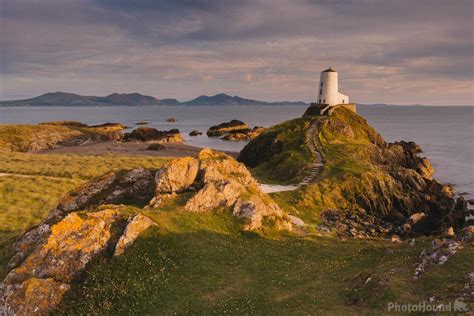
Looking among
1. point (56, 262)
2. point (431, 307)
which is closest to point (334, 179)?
point (431, 307)

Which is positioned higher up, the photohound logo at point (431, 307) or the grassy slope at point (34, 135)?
the grassy slope at point (34, 135)

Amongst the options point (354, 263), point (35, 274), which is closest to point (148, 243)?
point (35, 274)

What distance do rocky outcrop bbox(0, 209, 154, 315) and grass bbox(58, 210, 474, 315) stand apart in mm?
776

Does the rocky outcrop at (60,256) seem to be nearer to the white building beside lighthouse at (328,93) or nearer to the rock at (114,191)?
the rock at (114,191)

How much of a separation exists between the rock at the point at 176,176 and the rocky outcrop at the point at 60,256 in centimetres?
766

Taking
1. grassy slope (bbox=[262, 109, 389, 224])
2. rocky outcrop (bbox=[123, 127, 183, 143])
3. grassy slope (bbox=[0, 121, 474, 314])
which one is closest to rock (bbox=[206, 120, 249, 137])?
rocky outcrop (bbox=[123, 127, 183, 143])

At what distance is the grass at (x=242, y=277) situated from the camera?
20.0m

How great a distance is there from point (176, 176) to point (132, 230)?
Answer: 1002 cm

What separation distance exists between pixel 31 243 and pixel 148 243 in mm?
8422

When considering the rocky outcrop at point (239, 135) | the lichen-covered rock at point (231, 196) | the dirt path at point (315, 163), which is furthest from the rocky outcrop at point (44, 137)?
the lichen-covered rock at point (231, 196)

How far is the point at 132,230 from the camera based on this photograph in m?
25.9

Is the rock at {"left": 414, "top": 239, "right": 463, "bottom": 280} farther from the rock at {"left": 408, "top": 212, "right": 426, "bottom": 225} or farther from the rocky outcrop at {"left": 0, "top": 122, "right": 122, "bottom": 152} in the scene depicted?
Result: the rocky outcrop at {"left": 0, "top": 122, "right": 122, "bottom": 152}

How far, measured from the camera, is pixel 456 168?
97.8 m

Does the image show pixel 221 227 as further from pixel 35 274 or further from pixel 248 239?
pixel 35 274
